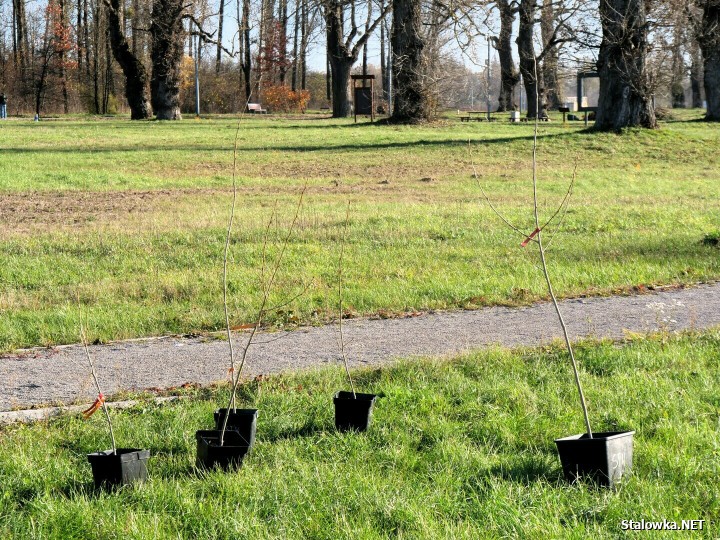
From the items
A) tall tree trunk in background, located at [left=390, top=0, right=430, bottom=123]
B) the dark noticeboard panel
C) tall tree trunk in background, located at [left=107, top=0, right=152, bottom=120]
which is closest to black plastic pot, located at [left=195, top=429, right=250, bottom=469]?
tall tree trunk in background, located at [left=390, top=0, right=430, bottom=123]

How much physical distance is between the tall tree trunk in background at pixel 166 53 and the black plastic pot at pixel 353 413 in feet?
114

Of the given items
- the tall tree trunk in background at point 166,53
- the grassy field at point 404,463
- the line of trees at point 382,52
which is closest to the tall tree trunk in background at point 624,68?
the line of trees at point 382,52

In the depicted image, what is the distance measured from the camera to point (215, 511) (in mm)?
3926

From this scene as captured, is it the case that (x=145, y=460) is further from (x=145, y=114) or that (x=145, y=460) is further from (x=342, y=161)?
(x=145, y=114)

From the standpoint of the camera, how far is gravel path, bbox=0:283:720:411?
618 cm

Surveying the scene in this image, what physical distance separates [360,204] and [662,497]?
39.7ft

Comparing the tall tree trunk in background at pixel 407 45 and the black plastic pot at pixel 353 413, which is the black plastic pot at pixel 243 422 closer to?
the black plastic pot at pixel 353 413

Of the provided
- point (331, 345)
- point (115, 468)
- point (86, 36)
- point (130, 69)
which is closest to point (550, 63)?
point (130, 69)

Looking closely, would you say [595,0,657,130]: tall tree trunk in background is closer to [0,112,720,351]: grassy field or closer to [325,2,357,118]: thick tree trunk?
[0,112,720,351]: grassy field

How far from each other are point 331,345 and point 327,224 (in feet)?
20.0

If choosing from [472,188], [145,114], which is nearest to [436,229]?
[472,188]

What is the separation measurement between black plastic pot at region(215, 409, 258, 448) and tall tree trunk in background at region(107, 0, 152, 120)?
38.1m

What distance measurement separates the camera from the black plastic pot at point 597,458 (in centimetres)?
413

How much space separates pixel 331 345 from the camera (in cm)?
719
